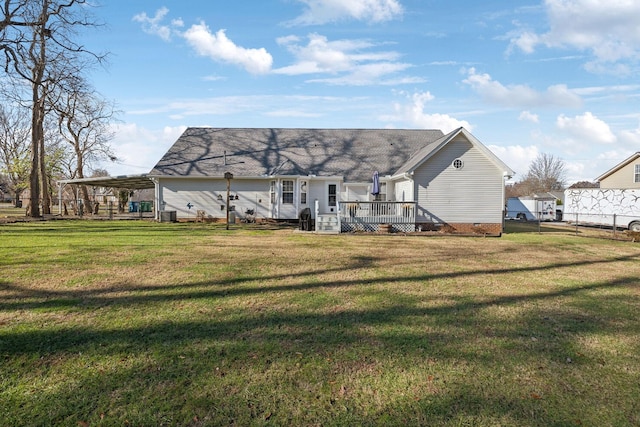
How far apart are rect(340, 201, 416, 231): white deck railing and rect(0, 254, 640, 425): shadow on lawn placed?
11491 millimetres

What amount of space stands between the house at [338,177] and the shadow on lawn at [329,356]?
1181 centimetres

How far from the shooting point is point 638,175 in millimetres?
26344

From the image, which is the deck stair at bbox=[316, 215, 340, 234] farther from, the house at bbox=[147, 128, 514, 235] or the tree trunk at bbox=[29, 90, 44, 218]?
the tree trunk at bbox=[29, 90, 44, 218]

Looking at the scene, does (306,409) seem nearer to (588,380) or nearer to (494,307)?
(588,380)

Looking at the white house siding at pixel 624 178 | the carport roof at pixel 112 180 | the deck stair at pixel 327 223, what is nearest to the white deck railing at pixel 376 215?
the deck stair at pixel 327 223

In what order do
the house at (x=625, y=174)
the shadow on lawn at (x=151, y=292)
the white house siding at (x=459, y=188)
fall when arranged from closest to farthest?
the shadow on lawn at (x=151, y=292) → the white house siding at (x=459, y=188) → the house at (x=625, y=174)

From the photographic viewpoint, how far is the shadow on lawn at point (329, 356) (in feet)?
10.1

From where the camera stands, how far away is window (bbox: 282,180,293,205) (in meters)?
21.9

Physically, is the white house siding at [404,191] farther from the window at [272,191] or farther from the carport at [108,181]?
the carport at [108,181]

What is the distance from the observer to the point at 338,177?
70.8 feet

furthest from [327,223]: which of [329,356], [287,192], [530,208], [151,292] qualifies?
[530,208]

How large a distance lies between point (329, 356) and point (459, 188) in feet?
51.0

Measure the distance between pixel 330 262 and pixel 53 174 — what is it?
144 feet

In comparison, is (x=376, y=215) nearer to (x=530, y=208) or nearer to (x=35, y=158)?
(x=35, y=158)
